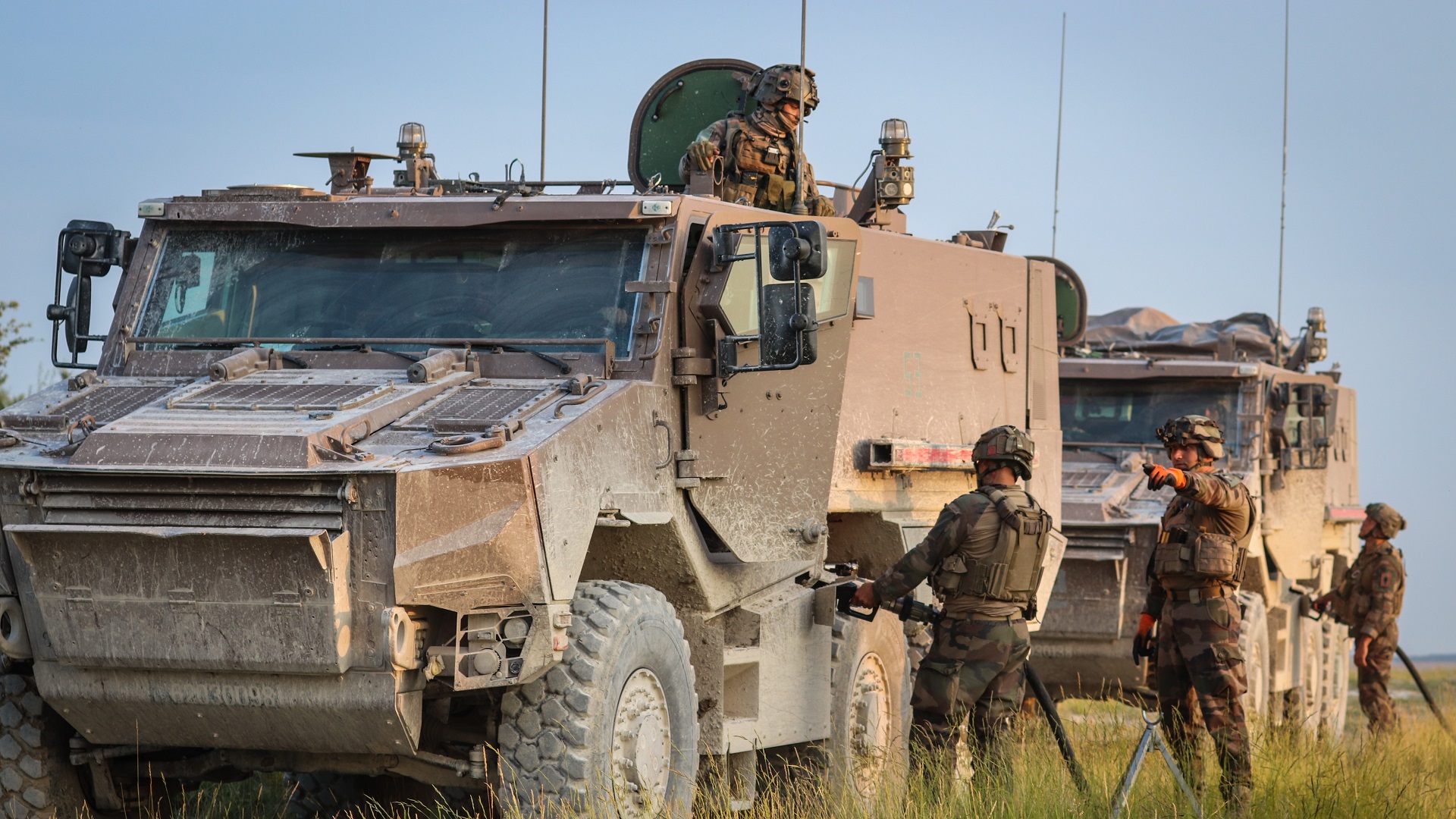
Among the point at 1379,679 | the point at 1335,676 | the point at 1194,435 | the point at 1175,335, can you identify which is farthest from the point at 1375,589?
the point at 1194,435

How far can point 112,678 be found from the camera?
629cm

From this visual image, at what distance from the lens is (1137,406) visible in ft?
44.8

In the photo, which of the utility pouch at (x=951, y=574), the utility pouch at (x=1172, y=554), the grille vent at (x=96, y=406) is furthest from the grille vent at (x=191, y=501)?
the utility pouch at (x=1172, y=554)

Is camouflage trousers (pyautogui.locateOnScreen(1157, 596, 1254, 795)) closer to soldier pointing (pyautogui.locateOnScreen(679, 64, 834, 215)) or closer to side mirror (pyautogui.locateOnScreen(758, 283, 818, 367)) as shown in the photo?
soldier pointing (pyautogui.locateOnScreen(679, 64, 834, 215))

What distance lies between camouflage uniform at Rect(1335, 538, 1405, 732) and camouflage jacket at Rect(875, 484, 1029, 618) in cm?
692

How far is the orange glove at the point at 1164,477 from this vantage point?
788 centimetres

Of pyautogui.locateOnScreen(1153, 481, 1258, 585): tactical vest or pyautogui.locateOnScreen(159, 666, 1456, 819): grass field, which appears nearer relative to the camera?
pyautogui.locateOnScreen(159, 666, 1456, 819): grass field

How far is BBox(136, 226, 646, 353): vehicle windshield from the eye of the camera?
7.48 meters

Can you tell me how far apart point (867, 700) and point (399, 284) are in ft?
9.97

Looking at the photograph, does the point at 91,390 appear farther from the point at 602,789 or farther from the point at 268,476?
the point at 602,789

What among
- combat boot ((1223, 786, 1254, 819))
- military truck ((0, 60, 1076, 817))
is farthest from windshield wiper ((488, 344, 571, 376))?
combat boot ((1223, 786, 1254, 819))

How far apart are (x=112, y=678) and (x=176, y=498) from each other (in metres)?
0.68

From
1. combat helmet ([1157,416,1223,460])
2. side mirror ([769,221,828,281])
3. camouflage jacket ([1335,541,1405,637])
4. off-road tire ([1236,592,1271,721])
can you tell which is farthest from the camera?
camouflage jacket ([1335,541,1405,637])

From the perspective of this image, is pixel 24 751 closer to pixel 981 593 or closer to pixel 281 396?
pixel 281 396
